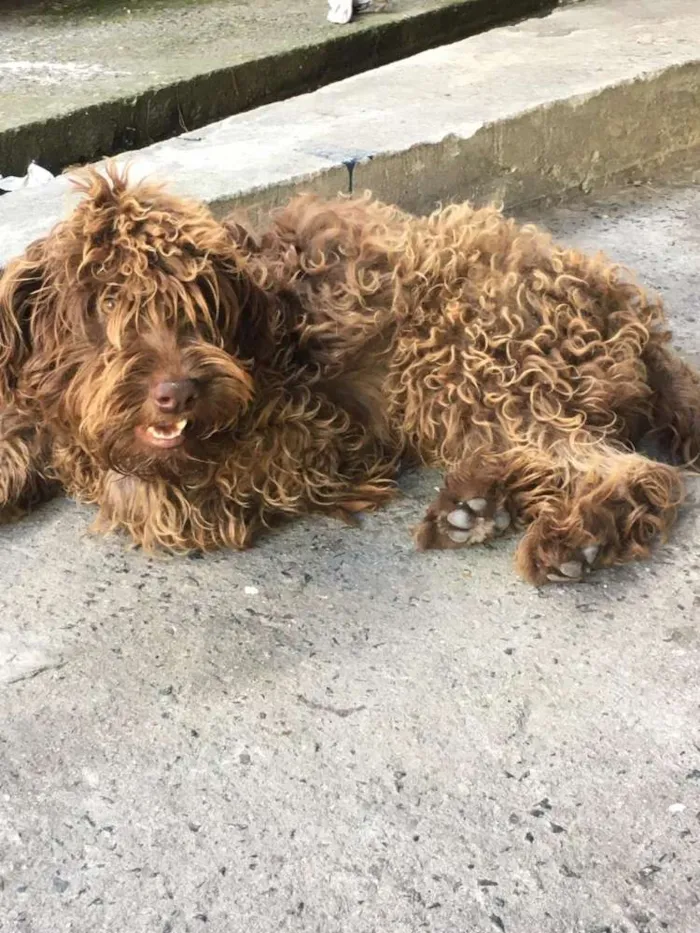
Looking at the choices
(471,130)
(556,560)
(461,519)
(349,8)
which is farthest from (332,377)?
(349,8)

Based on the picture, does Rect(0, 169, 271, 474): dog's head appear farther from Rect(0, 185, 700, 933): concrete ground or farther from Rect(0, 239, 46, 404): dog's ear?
Rect(0, 185, 700, 933): concrete ground

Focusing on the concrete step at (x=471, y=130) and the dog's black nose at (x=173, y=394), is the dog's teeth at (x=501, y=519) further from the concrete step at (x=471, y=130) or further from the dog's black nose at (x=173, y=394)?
the concrete step at (x=471, y=130)

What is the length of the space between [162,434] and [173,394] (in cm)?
17

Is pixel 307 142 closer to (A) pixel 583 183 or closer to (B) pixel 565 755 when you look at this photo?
(A) pixel 583 183

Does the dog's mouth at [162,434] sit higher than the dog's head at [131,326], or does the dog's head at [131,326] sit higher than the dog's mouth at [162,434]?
the dog's head at [131,326]

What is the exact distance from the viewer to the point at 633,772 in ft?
7.82

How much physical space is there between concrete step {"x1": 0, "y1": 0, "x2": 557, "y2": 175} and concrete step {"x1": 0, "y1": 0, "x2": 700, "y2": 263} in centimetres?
99

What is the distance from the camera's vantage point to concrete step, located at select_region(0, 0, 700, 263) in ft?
14.5

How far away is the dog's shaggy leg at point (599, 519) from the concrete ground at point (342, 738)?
8 cm

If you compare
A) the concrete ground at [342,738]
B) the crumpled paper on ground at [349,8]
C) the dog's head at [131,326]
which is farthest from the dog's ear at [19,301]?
the crumpled paper on ground at [349,8]

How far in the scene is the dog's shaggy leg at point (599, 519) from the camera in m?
2.90

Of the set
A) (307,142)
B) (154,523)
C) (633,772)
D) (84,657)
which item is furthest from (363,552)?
(307,142)

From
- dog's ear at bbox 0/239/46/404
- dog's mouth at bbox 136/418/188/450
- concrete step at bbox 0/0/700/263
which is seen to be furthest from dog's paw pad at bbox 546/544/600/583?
concrete step at bbox 0/0/700/263

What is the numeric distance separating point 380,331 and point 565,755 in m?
1.41
